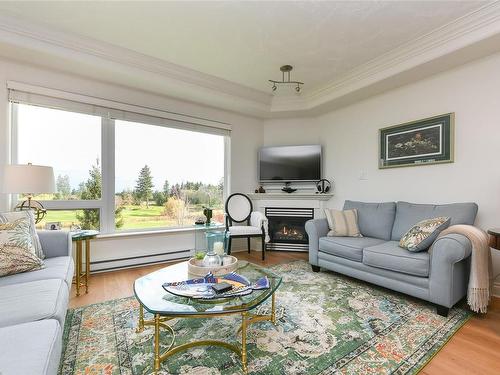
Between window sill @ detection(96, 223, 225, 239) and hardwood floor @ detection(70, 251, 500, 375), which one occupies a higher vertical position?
window sill @ detection(96, 223, 225, 239)

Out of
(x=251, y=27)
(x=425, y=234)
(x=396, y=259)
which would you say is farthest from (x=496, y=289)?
(x=251, y=27)

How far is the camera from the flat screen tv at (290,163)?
4387mm

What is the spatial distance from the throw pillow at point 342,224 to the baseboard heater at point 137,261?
2.09m

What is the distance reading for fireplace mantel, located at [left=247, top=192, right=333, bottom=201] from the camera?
4.25 m

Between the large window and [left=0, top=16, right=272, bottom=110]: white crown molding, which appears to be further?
the large window

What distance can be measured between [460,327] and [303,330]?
1183 millimetres

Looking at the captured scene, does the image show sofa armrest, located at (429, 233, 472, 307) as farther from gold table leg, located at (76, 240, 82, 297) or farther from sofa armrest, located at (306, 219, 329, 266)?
gold table leg, located at (76, 240, 82, 297)

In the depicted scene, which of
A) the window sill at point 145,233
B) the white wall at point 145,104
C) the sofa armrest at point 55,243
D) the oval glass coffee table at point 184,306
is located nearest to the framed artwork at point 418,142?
the white wall at point 145,104

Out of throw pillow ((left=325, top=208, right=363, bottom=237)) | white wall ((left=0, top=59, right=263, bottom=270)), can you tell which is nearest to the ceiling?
white wall ((left=0, top=59, right=263, bottom=270))

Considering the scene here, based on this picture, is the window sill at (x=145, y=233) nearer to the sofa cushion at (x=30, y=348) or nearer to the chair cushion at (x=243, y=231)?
the chair cushion at (x=243, y=231)

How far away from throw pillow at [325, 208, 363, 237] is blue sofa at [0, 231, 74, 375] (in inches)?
106

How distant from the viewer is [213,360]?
5.03ft

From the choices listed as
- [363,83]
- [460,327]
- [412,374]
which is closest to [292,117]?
[363,83]

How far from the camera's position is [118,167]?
3.45m
